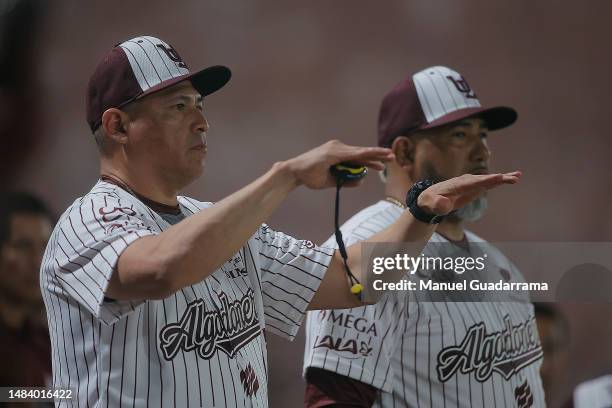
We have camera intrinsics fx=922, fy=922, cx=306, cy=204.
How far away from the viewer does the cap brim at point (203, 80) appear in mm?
1438

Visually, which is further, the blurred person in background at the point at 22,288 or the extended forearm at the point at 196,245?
the blurred person in background at the point at 22,288

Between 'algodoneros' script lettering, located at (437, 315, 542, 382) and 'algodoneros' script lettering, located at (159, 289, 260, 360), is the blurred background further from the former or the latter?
'algodoneros' script lettering, located at (159, 289, 260, 360)

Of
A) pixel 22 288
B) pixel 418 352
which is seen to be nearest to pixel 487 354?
pixel 418 352

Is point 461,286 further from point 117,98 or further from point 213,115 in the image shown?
point 213,115

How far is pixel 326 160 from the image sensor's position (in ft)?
3.90

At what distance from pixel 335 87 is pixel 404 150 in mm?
1009

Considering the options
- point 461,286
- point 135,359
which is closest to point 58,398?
point 135,359

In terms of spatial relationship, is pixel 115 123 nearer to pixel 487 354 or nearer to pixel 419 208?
pixel 419 208

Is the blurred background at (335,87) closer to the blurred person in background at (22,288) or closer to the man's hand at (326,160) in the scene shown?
the blurred person in background at (22,288)

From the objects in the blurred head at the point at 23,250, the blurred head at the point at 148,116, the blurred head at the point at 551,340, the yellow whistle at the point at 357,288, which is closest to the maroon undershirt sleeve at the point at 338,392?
the yellow whistle at the point at 357,288

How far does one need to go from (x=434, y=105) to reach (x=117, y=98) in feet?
2.47

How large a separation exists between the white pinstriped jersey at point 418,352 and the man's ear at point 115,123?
0.50 meters

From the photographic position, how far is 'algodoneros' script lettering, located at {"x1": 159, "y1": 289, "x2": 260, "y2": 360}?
1.31 metres

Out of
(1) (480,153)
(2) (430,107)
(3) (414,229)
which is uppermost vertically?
(2) (430,107)
